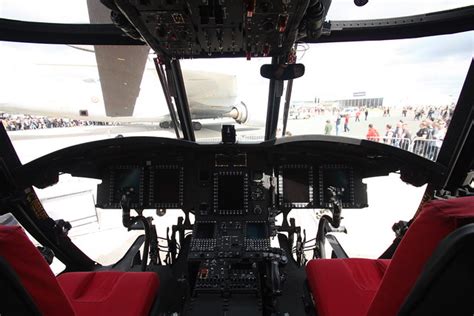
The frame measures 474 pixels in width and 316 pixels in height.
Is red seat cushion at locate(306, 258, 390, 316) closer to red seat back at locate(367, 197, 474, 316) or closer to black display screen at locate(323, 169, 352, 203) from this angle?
red seat back at locate(367, 197, 474, 316)

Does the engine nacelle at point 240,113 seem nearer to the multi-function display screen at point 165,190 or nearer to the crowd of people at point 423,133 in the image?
the multi-function display screen at point 165,190

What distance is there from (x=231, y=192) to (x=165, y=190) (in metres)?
0.54

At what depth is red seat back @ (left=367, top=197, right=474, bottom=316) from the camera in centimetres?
66

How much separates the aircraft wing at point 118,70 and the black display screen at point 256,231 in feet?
5.21

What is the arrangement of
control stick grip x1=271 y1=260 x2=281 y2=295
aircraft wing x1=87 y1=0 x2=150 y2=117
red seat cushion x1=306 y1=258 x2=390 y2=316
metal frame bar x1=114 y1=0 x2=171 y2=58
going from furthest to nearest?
aircraft wing x1=87 y1=0 x2=150 y2=117
control stick grip x1=271 y1=260 x2=281 y2=295
red seat cushion x1=306 y1=258 x2=390 y2=316
metal frame bar x1=114 y1=0 x2=171 y2=58

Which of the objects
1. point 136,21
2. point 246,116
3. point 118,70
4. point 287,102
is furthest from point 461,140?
point 118,70

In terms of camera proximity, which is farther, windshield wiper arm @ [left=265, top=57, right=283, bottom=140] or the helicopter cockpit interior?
windshield wiper arm @ [left=265, top=57, right=283, bottom=140]

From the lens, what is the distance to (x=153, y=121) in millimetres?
3367

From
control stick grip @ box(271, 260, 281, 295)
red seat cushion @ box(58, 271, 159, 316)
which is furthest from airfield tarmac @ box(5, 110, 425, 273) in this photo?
red seat cushion @ box(58, 271, 159, 316)

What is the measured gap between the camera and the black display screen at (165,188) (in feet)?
7.78

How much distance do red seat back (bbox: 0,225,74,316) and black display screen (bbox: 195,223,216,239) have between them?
135 cm

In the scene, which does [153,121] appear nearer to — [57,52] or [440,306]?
[57,52]

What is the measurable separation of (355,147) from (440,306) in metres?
1.46

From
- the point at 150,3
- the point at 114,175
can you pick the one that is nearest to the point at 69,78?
the point at 114,175
